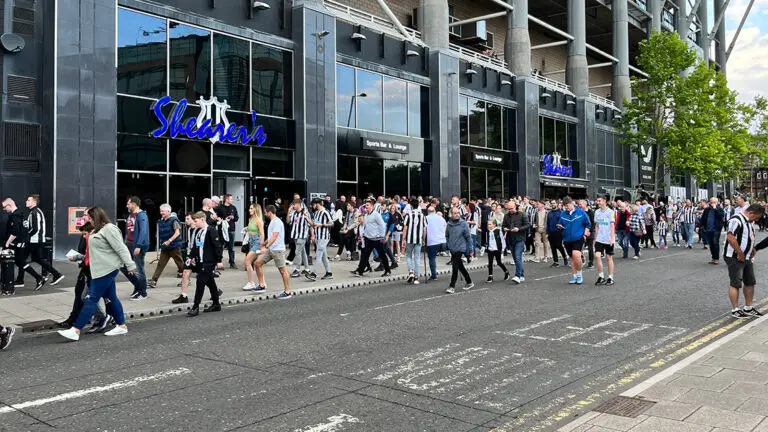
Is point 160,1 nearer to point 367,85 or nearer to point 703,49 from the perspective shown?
point 367,85

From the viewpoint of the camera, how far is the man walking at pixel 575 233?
12875 millimetres

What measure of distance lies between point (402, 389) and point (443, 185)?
23.8m

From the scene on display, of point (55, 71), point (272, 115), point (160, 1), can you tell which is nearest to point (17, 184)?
point (55, 71)

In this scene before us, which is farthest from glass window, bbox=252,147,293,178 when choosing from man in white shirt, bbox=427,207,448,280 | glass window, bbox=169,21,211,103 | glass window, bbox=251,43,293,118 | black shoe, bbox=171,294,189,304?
black shoe, bbox=171,294,189,304

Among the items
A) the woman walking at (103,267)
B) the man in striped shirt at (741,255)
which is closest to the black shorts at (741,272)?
the man in striped shirt at (741,255)

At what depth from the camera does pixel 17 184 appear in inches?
629

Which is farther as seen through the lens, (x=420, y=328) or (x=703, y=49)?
(x=703, y=49)

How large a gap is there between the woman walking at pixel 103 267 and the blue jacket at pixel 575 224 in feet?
29.6

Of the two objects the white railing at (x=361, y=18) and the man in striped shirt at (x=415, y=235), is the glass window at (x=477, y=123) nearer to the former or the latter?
the white railing at (x=361, y=18)

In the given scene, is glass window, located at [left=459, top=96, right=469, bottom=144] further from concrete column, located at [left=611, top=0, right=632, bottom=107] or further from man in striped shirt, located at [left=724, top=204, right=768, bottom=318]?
man in striped shirt, located at [left=724, top=204, right=768, bottom=318]

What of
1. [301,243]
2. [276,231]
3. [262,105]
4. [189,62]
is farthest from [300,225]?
[262,105]

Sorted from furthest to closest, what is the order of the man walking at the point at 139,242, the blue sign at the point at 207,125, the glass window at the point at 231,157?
the glass window at the point at 231,157
the blue sign at the point at 207,125
the man walking at the point at 139,242

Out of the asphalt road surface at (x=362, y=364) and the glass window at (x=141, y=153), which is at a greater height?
Result: the glass window at (x=141, y=153)

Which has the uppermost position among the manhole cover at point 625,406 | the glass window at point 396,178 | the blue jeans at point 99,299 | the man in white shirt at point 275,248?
the glass window at point 396,178
